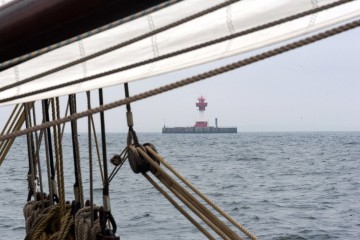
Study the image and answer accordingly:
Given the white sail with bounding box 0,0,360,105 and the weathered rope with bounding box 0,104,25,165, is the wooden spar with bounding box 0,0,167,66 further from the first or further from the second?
the weathered rope with bounding box 0,104,25,165

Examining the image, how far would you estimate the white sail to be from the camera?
215cm

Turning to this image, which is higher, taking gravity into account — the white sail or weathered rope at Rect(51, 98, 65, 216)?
the white sail

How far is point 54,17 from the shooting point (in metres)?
1.34

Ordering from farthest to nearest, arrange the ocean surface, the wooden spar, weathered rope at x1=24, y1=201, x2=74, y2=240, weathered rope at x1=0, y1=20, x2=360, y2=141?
the ocean surface
weathered rope at x1=24, y1=201, x2=74, y2=240
weathered rope at x1=0, y1=20, x2=360, y2=141
the wooden spar

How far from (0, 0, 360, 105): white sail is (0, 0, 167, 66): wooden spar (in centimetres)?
69

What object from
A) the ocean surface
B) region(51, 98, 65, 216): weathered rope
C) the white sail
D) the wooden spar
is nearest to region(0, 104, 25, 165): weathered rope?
region(51, 98, 65, 216): weathered rope

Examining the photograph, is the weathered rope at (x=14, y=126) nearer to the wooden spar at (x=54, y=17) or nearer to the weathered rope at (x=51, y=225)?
the weathered rope at (x=51, y=225)

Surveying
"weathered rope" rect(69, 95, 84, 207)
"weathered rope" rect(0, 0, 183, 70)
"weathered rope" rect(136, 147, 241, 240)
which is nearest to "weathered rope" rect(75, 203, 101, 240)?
"weathered rope" rect(69, 95, 84, 207)

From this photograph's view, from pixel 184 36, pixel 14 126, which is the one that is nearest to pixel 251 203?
pixel 14 126

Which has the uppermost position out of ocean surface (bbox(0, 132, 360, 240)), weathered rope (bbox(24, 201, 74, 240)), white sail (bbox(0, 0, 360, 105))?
white sail (bbox(0, 0, 360, 105))

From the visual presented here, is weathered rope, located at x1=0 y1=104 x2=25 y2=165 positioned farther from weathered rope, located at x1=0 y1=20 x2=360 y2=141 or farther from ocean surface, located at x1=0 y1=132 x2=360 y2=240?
ocean surface, located at x1=0 y1=132 x2=360 y2=240

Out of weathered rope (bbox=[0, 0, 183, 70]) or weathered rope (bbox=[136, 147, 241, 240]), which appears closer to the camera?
weathered rope (bbox=[0, 0, 183, 70])

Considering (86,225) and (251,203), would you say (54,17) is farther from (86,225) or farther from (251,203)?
(251,203)

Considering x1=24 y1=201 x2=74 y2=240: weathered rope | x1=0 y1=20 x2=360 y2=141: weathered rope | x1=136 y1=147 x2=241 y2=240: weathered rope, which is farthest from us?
x1=24 y1=201 x2=74 y2=240: weathered rope
